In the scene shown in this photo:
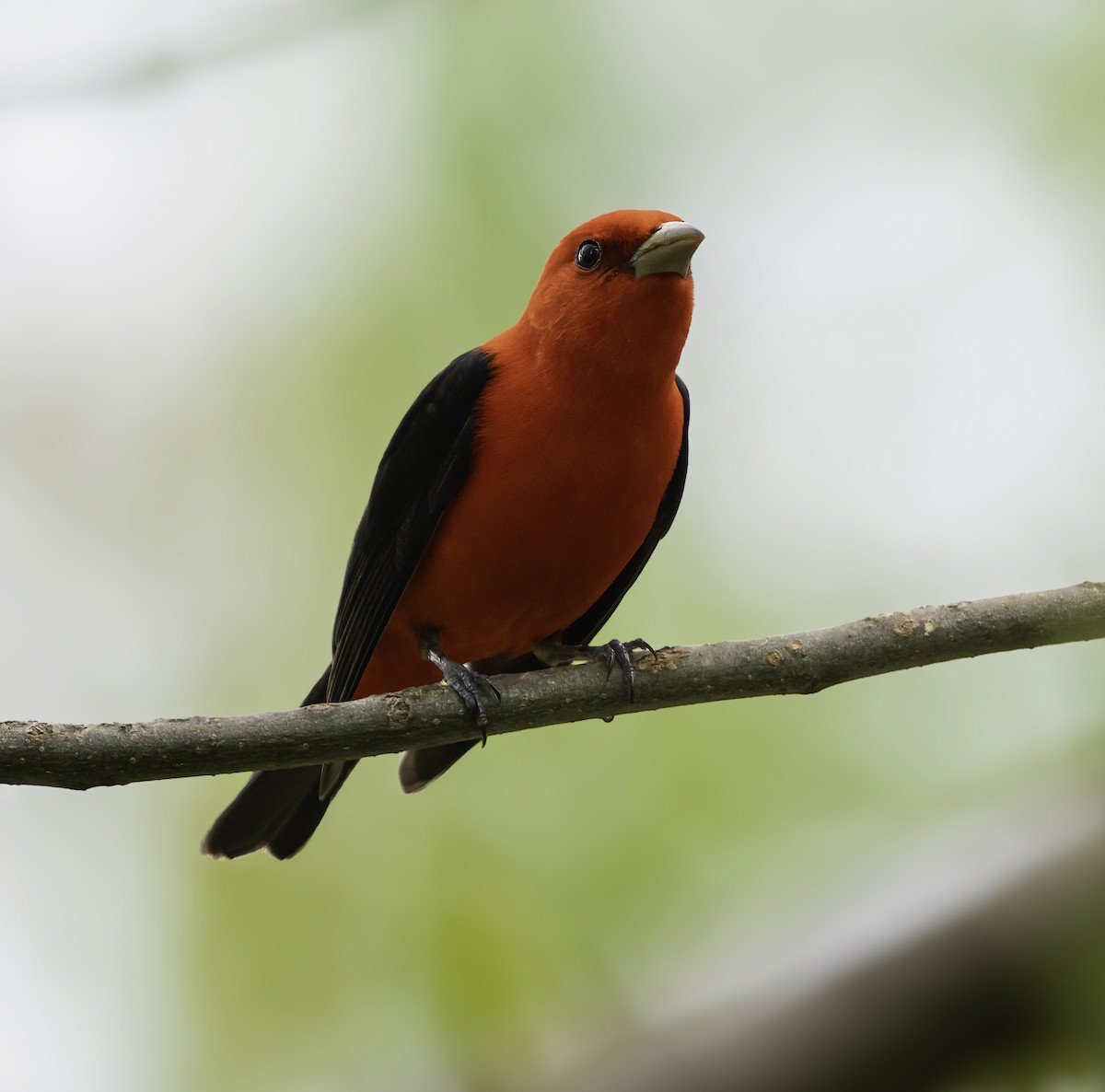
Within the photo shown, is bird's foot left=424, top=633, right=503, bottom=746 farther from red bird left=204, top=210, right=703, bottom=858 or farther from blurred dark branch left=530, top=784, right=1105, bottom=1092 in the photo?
blurred dark branch left=530, top=784, right=1105, bottom=1092

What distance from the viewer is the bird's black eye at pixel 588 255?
17.1ft

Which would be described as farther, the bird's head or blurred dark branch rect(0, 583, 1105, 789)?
the bird's head

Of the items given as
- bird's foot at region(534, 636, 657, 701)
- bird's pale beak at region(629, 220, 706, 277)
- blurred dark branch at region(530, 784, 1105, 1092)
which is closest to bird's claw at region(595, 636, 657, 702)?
bird's foot at region(534, 636, 657, 701)

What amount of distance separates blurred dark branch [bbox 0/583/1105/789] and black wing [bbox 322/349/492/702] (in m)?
0.99

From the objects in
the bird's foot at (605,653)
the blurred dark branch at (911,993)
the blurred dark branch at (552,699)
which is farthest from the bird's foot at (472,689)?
the blurred dark branch at (911,993)

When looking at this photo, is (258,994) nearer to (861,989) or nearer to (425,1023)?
(425,1023)

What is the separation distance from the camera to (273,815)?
566 centimetres

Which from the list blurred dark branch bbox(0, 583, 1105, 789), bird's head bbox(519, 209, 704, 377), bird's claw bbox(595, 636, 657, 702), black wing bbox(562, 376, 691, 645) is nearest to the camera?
blurred dark branch bbox(0, 583, 1105, 789)

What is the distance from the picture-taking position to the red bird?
509 centimetres

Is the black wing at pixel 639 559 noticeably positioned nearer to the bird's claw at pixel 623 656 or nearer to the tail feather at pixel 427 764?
the tail feather at pixel 427 764

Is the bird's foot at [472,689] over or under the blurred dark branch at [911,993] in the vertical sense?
under

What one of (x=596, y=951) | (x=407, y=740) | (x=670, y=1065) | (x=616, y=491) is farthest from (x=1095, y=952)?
(x=616, y=491)

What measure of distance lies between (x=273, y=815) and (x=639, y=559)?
1.94m

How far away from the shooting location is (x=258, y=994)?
6.46m
